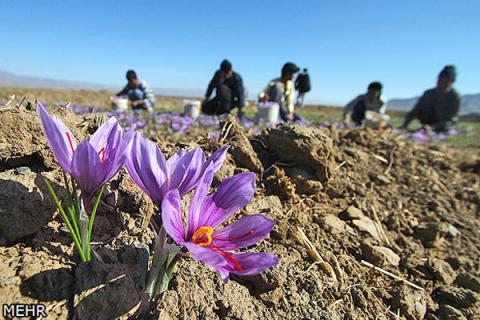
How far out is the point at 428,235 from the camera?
183 cm

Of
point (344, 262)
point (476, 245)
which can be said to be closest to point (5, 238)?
point (344, 262)

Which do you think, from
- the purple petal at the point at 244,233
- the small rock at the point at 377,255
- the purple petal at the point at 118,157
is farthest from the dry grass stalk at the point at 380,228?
the purple petal at the point at 118,157

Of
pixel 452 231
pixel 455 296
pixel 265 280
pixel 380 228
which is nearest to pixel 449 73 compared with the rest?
pixel 452 231

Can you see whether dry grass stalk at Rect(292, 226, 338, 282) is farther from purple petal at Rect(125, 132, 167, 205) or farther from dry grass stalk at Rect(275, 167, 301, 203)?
purple petal at Rect(125, 132, 167, 205)

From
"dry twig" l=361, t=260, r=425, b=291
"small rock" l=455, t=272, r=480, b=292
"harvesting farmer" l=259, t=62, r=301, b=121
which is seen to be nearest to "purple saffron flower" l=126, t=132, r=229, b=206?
"dry twig" l=361, t=260, r=425, b=291

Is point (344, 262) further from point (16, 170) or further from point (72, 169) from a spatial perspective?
point (16, 170)

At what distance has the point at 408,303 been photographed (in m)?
1.26

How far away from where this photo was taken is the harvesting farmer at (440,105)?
7.08 meters

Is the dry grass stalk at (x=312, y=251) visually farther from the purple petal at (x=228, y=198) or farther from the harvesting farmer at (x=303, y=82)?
the harvesting farmer at (x=303, y=82)

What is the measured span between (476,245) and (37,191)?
7.27 feet

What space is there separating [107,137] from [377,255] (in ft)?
3.86

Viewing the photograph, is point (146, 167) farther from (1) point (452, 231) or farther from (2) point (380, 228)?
(1) point (452, 231)

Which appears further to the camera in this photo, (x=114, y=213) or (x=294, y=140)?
(x=294, y=140)

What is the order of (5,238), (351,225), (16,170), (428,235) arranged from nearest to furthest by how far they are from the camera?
1. (5,238)
2. (16,170)
3. (351,225)
4. (428,235)
